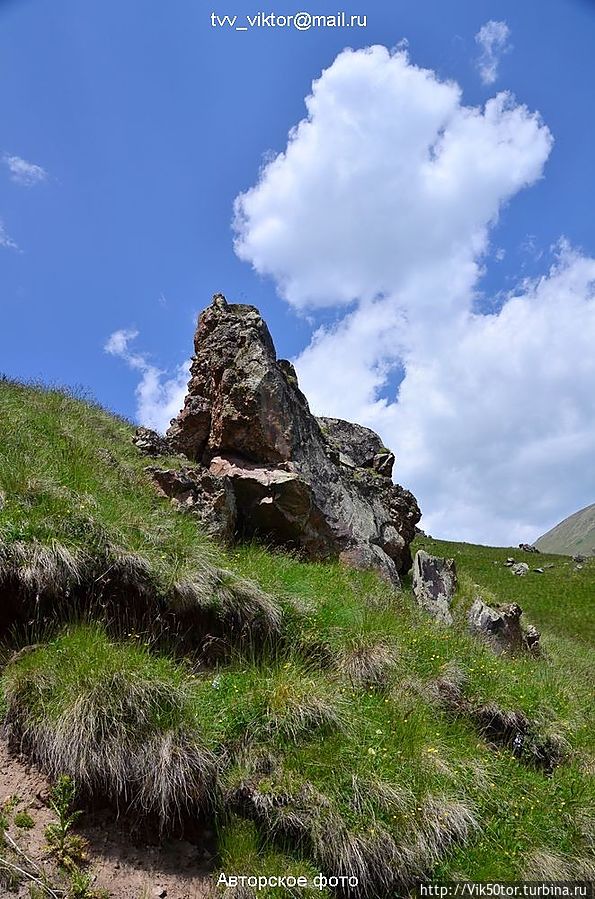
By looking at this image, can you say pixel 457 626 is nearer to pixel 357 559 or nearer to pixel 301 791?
pixel 357 559

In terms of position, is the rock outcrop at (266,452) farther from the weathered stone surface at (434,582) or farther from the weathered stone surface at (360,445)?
the weathered stone surface at (360,445)

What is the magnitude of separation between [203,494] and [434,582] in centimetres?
805

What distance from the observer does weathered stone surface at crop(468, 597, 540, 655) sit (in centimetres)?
1458

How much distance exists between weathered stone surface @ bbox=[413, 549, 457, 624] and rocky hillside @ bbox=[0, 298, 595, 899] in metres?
1.83

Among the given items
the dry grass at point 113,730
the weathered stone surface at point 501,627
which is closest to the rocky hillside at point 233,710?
the dry grass at point 113,730

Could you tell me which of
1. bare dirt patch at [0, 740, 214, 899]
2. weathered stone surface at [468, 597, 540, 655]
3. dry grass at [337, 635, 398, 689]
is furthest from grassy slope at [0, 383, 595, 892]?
weathered stone surface at [468, 597, 540, 655]

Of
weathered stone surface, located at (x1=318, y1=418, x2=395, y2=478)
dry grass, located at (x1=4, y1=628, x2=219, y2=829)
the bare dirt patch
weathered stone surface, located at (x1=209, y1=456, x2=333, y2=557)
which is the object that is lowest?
the bare dirt patch

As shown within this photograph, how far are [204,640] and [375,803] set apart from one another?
3.31m

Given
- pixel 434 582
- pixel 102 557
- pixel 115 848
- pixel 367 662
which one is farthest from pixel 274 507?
pixel 115 848

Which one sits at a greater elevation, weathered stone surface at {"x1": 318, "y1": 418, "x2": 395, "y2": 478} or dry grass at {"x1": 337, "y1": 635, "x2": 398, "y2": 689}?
weathered stone surface at {"x1": 318, "y1": 418, "x2": 395, "y2": 478}

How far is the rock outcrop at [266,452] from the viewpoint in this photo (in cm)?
1284

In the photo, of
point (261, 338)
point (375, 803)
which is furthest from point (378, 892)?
point (261, 338)

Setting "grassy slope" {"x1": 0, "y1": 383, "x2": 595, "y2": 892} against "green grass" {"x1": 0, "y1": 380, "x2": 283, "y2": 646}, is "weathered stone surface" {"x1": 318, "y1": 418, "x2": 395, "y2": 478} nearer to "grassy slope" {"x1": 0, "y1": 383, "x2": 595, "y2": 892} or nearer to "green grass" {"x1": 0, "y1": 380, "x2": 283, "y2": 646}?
"grassy slope" {"x1": 0, "y1": 383, "x2": 595, "y2": 892}

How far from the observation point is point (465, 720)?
28.0 ft
